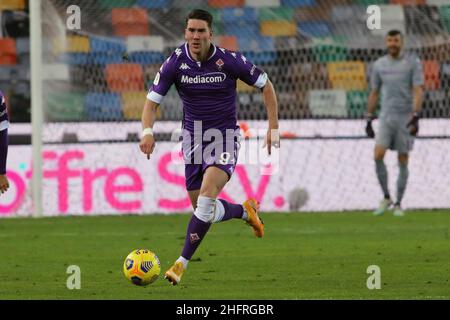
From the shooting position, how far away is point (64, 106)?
16.2 metres

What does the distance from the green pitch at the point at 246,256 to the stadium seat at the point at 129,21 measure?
268 cm

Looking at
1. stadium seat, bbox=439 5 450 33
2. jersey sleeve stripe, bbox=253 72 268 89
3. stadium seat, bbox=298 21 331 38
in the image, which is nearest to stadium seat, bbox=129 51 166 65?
stadium seat, bbox=298 21 331 38

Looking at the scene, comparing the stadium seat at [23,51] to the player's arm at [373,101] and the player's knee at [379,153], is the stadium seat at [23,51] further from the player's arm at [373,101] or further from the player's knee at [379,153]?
the player's knee at [379,153]

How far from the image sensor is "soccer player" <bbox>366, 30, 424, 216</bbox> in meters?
14.9

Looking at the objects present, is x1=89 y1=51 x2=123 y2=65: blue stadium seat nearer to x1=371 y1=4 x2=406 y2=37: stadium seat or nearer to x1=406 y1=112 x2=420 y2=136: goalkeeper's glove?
x1=371 y1=4 x2=406 y2=37: stadium seat

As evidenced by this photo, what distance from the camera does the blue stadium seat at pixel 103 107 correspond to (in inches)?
630

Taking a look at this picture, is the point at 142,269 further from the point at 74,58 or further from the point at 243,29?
the point at 243,29

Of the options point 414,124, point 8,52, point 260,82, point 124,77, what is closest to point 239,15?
point 124,77

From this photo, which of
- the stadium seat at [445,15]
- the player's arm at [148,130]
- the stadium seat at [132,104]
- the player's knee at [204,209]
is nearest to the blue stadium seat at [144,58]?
the stadium seat at [132,104]

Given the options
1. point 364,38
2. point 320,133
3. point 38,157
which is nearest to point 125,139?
point 38,157

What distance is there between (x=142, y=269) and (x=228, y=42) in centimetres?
854
